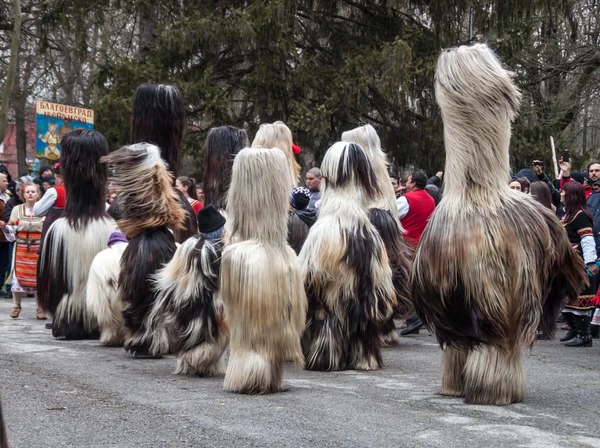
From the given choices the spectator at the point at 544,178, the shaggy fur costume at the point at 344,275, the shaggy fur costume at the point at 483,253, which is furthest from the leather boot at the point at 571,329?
the shaggy fur costume at the point at 483,253

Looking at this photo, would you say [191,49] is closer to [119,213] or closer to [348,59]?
[348,59]

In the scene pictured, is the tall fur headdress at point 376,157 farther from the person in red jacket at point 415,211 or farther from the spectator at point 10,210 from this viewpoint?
the spectator at point 10,210

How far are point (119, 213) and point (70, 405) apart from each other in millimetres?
2857

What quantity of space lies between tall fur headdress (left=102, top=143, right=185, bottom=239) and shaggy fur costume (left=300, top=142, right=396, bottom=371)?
1372 mm

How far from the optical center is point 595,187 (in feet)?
34.7

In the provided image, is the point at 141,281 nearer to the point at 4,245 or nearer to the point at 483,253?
the point at 483,253

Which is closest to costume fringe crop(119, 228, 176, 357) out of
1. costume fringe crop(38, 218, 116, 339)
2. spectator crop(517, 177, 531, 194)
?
costume fringe crop(38, 218, 116, 339)

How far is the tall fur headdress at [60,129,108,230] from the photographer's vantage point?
31.8ft

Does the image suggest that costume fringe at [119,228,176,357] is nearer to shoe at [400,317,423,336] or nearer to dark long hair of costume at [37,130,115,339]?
dark long hair of costume at [37,130,115,339]

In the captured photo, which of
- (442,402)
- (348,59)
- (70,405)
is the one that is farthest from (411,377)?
(348,59)

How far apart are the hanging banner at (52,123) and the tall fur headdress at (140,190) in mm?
10525

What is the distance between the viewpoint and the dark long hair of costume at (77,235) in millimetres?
9711

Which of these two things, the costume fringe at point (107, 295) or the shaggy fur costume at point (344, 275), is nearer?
the shaggy fur costume at point (344, 275)

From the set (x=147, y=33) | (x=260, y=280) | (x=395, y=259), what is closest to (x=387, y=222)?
(x=395, y=259)
